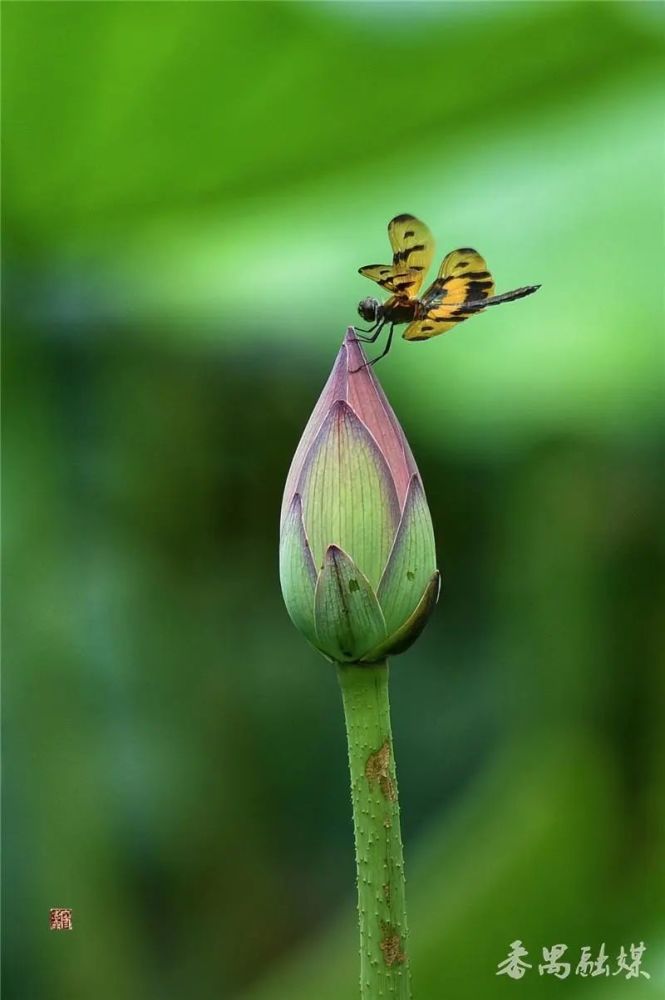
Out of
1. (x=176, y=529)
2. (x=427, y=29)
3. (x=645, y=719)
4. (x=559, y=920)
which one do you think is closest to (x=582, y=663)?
(x=645, y=719)

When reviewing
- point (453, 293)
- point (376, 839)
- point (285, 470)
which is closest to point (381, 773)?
point (376, 839)

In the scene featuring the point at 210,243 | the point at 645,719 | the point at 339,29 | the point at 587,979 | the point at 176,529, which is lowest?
the point at 587,979

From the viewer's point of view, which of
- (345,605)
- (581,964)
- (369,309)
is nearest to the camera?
(345,605)

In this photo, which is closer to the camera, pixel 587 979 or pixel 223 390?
pixel 587 979

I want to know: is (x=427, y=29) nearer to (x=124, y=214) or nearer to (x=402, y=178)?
(x=402, y=178)

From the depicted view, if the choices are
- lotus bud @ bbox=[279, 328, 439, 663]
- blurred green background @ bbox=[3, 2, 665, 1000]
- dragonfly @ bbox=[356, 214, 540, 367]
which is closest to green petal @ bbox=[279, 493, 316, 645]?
lotus bud @ bbox=[279, 328, 439, 663]

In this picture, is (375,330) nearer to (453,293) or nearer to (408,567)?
(453,293)
